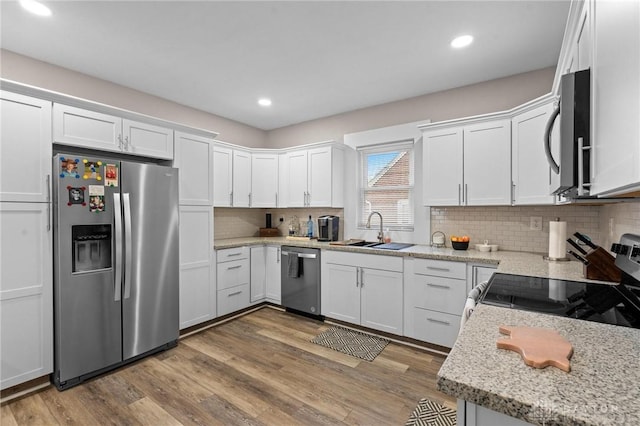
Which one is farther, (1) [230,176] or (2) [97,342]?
(1) [230,176]

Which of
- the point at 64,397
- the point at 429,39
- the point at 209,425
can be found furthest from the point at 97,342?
the point at 429,39

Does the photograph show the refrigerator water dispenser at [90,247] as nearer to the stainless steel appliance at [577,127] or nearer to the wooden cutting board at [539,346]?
the wooden cutting board at [539,346]

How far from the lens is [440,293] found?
9.20 ft

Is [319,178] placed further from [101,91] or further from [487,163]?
[101,91]

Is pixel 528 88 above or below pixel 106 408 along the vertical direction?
above

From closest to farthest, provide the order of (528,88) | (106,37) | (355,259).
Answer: (106,37), (528,88), (355,259)

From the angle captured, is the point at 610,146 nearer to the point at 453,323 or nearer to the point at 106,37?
the point at 453,323

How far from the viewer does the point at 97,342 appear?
242cm

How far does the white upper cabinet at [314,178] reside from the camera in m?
4.01

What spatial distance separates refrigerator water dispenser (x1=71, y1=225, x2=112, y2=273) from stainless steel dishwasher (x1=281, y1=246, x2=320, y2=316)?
1.94 meters

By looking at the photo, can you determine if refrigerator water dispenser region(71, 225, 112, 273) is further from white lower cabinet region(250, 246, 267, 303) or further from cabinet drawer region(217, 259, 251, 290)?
white lower cabinet region(250, 246, 267, 303)

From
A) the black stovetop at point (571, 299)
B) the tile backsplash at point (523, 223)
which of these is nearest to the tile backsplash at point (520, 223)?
the tile backsplash at point (523, 223)

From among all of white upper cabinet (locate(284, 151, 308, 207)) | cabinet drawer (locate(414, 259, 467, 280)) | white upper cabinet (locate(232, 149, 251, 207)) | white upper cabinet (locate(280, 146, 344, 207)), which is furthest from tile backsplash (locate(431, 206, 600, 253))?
white upper cabinet (locate(232, 149, 251, 207))

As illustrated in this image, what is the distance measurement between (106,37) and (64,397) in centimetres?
273
